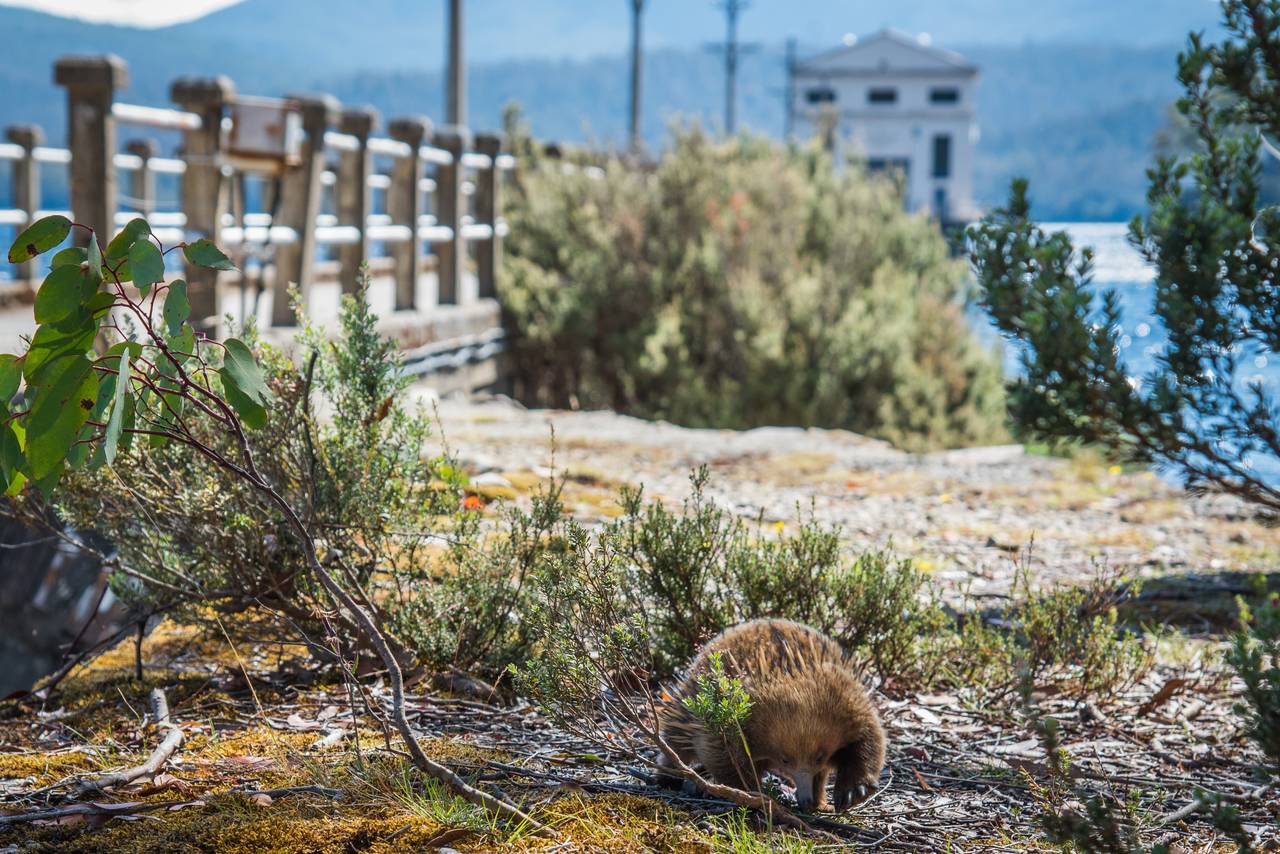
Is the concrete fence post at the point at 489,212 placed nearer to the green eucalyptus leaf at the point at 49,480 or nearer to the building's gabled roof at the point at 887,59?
the green eucalyptus leaf at the point at 49,480

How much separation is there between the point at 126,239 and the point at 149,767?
1.18 meters

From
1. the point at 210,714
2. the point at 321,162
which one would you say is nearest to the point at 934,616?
the point at 210,714

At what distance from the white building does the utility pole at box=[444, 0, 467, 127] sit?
63810mm

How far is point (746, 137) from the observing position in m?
17.5

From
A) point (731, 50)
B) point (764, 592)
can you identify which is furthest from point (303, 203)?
point (731, 50)

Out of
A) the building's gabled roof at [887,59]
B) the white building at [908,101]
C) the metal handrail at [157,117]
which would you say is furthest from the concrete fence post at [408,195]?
the building's gabled roof at [887,59]

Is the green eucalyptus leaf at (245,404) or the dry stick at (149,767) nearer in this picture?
the green eucalyptus leaf at (245,404)

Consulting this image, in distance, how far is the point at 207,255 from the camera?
2119 millimetres

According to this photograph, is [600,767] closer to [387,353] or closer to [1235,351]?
[387,353]

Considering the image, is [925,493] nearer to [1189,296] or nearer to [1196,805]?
[1189,296]

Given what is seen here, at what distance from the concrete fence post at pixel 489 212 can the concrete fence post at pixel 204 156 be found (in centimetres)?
596

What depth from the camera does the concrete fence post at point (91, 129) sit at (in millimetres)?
7316

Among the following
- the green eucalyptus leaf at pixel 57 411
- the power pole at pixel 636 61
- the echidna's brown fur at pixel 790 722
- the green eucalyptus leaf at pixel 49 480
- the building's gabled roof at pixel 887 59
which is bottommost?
the echidna's brown fur at pixel 790 722

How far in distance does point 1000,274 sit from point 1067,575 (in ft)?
4.60
